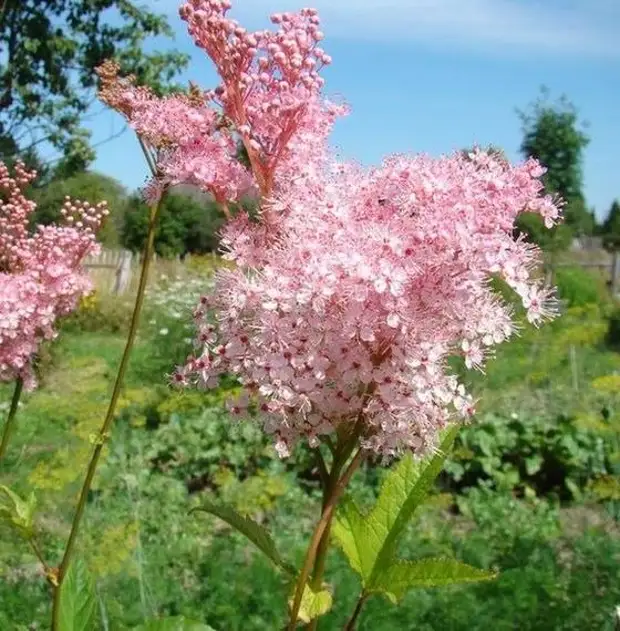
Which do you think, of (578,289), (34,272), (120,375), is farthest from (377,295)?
(578,289)

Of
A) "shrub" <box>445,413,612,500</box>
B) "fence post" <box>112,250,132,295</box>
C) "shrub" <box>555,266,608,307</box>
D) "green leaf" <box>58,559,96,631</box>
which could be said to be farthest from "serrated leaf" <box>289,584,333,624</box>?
"shrub" <box>555,266,608,307</box>

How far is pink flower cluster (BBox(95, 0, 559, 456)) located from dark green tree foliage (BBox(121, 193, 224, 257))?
21.7m

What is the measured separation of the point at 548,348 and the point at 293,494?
5.95 m

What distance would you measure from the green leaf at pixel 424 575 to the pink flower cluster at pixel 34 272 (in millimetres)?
982

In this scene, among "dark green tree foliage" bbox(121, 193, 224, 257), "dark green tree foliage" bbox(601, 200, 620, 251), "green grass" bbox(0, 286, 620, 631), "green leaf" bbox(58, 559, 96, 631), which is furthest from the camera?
"dark green tree foliage" bbox(601, 200, 620, 251)

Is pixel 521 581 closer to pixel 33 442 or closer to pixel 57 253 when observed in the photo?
pixel 57 253

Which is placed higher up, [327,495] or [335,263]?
[335,263]

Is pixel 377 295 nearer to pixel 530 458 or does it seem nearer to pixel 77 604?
pixel 77 604

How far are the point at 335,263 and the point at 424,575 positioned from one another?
1.49 ft

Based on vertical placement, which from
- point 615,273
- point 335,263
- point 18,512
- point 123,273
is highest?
point 615,273

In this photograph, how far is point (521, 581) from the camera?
3756 millimetres

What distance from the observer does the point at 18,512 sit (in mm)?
1783

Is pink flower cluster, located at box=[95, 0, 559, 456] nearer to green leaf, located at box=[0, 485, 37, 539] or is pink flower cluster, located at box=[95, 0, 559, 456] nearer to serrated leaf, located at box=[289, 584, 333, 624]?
serrated leaf, located at box=[289, 584, 333, 624]

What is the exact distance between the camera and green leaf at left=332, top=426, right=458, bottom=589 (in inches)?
60.5
